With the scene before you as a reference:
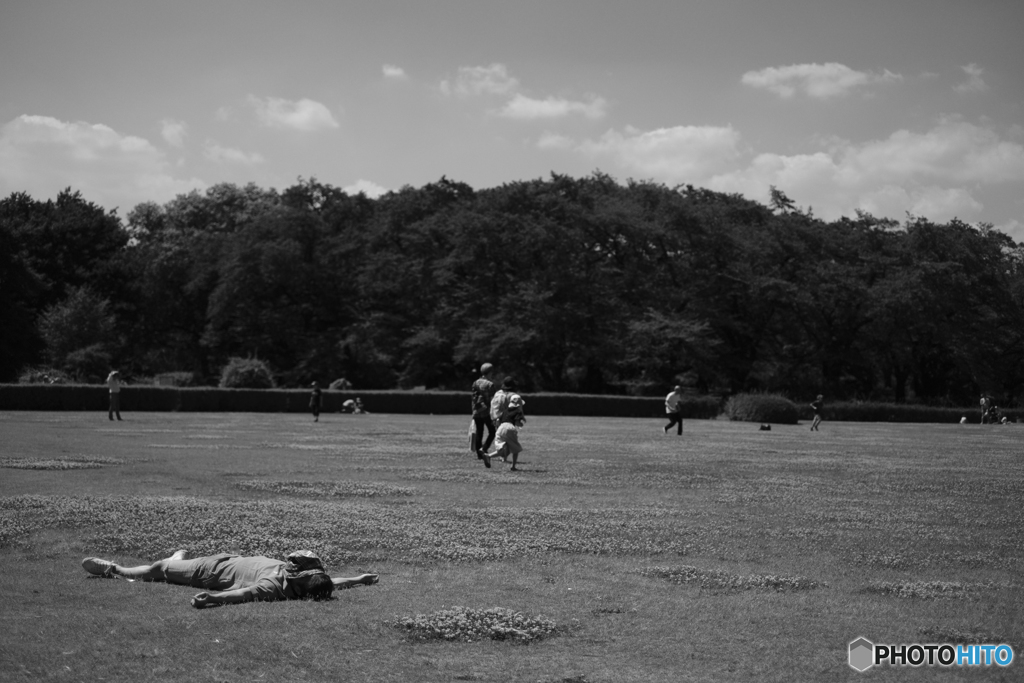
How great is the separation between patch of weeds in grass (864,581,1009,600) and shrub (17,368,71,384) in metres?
51.8

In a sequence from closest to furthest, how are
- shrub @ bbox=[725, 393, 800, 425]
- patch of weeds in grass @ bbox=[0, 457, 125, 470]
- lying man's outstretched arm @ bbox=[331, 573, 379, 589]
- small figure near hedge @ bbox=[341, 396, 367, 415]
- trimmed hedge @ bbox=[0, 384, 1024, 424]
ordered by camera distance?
1. lying man's outstretched arm @ bbox=[331, 573, 379, 589]
2. patch of weeds in grass @ bbox=[0, 457, 125, 470]
3. trimmed hedge @ bbox=[0, 384, 1024, 424]
4. shrub @ bbox=[725, 393, 800, 425]
5. small figure near hedge @ bbox=[341, 396, 367, 415]

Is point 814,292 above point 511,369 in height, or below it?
above

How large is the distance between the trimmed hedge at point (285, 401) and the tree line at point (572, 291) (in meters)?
8.24

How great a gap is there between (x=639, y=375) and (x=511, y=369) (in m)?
11.2

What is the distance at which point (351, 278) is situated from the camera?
260 feet

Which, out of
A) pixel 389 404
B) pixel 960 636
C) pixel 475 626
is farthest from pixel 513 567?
pixel 389 404

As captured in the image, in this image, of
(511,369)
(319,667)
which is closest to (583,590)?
(319,667)

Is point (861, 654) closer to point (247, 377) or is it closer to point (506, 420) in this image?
point (506, 420)

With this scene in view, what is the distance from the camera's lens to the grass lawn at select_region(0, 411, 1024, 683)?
24.5 feet

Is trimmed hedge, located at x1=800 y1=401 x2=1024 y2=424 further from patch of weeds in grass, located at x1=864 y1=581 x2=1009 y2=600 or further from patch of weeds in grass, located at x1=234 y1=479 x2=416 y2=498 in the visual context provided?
patch of weeds in grass, located at x1=864 y1=581 x2=1009 y2=600

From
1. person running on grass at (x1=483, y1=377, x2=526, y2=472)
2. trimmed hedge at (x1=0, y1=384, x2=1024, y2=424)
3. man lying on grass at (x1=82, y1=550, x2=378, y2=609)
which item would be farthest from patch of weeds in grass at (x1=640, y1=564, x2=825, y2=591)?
trimmed hedge at (x1=0, y1=384, x2=1024, y2=424)

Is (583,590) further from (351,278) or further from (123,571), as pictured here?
(351,278)

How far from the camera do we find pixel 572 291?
238ft

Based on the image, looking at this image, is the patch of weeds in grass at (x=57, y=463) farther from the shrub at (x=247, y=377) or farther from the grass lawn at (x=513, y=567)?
the shrub at (x=247, y=377)
